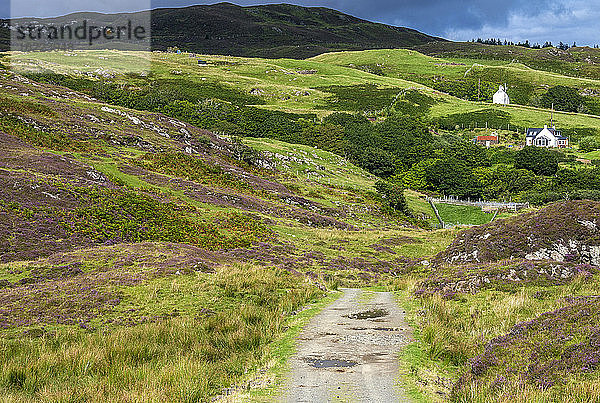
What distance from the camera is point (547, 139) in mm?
144875

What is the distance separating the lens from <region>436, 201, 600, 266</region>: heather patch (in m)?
23.9

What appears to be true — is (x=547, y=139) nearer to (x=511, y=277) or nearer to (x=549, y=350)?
(x=511, y=277)

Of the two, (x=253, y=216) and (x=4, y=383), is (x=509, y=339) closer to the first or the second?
(x=4, y=383)

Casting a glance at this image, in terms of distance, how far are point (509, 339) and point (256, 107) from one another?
166m

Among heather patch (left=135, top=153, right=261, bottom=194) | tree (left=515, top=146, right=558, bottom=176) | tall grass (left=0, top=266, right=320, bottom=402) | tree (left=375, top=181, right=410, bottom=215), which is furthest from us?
tree (left=515, top=146, right=558, bottom=176)

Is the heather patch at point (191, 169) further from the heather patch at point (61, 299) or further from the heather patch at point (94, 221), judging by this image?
the heather patch at point (61, 299)

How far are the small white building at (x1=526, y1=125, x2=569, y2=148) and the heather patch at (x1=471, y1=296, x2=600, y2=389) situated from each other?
15116 centimetres

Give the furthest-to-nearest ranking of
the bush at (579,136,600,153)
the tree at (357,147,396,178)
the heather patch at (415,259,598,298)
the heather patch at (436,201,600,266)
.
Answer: the bush at (579,136,600,153)
the tree at (357,147,396,178)
the heather patch at (436,201,600,266)
the heather patch at (415,259,598,298)

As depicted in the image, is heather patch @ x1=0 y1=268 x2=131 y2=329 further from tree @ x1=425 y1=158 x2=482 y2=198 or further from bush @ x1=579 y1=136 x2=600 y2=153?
bush @ x1=579 y1=136 x2=600 y2=153

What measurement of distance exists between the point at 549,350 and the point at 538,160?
5138 inches

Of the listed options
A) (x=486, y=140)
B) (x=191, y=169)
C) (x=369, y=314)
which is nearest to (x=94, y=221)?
(x=369, y=314)

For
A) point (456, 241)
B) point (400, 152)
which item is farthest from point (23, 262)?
point (400, 152)

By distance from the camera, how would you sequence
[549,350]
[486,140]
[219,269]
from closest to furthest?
[549,350] < [219,269] < [486,140]

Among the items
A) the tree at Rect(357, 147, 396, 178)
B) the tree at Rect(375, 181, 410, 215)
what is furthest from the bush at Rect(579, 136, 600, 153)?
the tree at Rect(375, 181, 410, 215)
